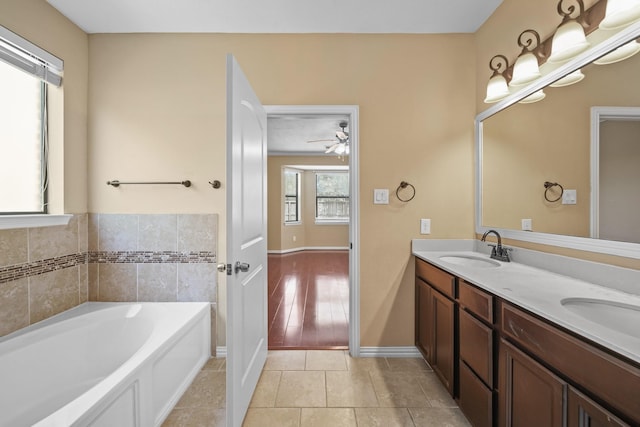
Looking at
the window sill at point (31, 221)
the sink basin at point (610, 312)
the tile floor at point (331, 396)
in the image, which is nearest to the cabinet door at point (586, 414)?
the sink basin at point (610, 312)

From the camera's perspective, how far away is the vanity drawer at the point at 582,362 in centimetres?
71

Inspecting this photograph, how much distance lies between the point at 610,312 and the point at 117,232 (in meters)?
3.02

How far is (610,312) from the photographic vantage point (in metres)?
1.09

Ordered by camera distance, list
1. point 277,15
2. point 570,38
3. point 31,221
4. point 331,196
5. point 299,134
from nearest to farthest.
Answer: point 570,38, point 31,221, point 277,15, point 299,134, point 331,196

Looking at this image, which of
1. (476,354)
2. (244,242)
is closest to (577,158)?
(476,354)

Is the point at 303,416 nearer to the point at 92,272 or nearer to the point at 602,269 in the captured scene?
the point at 602,269

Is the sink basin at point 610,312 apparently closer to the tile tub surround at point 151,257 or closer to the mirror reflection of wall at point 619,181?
the mirror reflection of wall at point 619,181

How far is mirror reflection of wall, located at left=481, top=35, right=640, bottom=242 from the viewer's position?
126 centimetres

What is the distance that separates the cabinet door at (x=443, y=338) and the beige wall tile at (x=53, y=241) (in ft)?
8.76

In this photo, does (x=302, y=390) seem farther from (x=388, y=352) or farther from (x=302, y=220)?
(x=302, y=220)

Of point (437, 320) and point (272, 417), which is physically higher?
point (437, 320)

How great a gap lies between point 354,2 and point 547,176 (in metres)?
1.67

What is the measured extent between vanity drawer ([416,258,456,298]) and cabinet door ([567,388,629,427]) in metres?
0.78

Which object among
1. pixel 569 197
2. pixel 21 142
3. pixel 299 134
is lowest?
pixel 569 197
